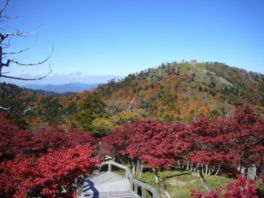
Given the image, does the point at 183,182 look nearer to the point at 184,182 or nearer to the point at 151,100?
the point at 184,182

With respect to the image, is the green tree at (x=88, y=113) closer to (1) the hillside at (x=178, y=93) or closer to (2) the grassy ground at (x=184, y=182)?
(1) the hillside at (x=178, y=93)

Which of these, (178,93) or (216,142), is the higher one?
(178,93)

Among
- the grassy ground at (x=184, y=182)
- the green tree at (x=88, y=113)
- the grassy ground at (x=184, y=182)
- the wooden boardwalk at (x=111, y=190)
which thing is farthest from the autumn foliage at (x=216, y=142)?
the green tree at (x=88, y=113)

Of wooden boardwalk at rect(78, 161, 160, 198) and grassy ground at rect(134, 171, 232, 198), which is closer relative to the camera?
wooden boardwalk at rect(78, 161, 160, 198)

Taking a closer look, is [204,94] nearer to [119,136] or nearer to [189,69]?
[189,69]

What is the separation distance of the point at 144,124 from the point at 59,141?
6065mm

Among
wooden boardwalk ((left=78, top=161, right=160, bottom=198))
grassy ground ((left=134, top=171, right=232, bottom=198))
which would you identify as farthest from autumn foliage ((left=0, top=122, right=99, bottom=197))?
grassy ground ((left=134, top=171, right=232, bottom=198))

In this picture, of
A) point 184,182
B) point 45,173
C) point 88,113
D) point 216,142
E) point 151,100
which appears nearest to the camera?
point 45,173

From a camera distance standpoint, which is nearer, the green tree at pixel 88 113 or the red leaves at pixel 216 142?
the red leaves at pixel 216 142

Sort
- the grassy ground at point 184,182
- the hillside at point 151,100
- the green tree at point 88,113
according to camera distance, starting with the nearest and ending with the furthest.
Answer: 1. the grassy ground at point 184,182
2. the green tree at point 88,113
3. the hillside at point 151,100

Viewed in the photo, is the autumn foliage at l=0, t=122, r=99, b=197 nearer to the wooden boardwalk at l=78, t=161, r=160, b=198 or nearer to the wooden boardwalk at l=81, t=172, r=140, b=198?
the wooden boardwalk at l=78, t=161, r=160, b=198

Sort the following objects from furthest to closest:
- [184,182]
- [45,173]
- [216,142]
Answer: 1. [184,182]
2. [216,142]
3. [45,173]

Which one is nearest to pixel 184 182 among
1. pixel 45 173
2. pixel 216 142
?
pixel 216 142

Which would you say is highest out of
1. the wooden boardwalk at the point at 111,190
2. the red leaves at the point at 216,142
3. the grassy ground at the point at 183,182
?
the red leaves at the point at 216,142
